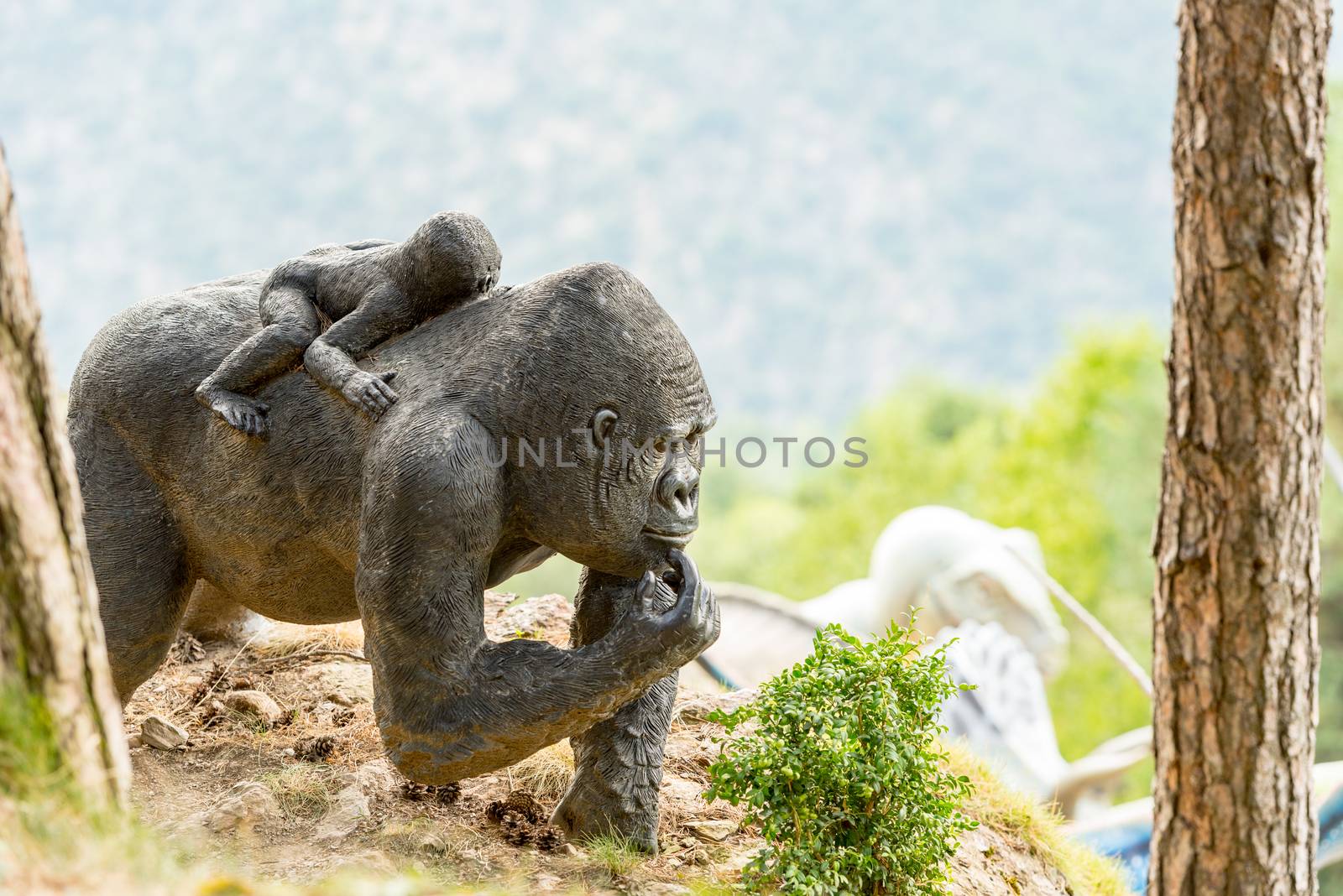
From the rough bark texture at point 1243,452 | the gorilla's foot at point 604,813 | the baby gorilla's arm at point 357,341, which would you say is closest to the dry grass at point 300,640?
the gorilla's foot at point 604,813

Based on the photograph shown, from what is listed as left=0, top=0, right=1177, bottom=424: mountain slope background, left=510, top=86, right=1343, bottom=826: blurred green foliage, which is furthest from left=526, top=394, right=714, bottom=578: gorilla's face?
left=0, top=0, right=1177, bottom=424: mountain slope background

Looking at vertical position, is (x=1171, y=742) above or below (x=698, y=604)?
below

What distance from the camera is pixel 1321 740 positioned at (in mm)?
14336

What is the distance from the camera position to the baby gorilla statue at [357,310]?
336 cm

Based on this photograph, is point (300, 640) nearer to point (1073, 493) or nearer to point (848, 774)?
point (848, 774)

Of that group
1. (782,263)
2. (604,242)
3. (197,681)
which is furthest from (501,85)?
(197,681)

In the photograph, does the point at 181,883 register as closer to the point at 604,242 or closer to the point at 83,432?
the point at 83,432

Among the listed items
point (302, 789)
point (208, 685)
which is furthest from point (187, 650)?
point (302, 789)

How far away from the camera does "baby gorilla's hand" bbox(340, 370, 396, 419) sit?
3.25 meters

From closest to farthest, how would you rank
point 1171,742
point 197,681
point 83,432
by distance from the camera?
point 1171,742, point 83,432, point 197,681

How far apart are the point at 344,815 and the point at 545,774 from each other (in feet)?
2.09

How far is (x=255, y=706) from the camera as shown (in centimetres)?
468

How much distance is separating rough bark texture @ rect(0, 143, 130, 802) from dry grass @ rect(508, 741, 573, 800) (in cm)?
196

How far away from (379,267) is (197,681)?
7.56 feet
